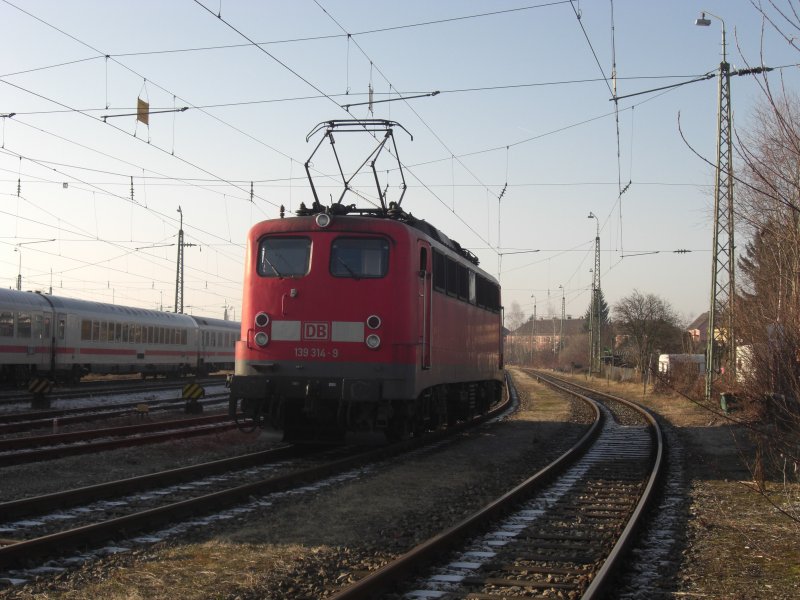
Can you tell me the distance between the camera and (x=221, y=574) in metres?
6.35

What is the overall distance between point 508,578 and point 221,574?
2.10 meters

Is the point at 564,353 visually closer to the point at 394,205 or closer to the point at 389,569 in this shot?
the point at 394,205

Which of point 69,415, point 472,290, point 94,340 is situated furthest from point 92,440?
point 94,340

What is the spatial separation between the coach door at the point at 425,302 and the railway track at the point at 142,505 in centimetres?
179

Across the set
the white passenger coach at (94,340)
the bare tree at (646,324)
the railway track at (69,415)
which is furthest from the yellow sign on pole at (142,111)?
the bare tree at (646,324)

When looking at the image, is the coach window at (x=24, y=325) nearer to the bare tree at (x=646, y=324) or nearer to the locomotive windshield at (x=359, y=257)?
the locomotive windshield at (x=359, y=257)

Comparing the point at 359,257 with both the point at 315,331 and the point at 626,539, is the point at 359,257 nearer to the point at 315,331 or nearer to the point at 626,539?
the point at 315,331

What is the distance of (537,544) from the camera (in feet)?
24.8

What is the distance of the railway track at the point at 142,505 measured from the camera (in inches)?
264

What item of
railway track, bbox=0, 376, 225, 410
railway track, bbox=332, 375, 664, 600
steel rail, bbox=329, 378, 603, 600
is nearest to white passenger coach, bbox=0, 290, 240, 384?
railway track, bbox=0, 376, 225, 410

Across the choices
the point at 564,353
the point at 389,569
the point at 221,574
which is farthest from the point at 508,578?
the point at 564,353

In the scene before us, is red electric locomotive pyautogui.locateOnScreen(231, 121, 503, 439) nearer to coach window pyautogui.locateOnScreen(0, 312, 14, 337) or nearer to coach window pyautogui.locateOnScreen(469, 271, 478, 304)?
coach window pyautogui.locateOnScreen(469, 271, 478, 304)

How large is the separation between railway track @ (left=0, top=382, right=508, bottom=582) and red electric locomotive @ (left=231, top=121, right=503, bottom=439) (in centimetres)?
81

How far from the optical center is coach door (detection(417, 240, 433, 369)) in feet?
43.4
